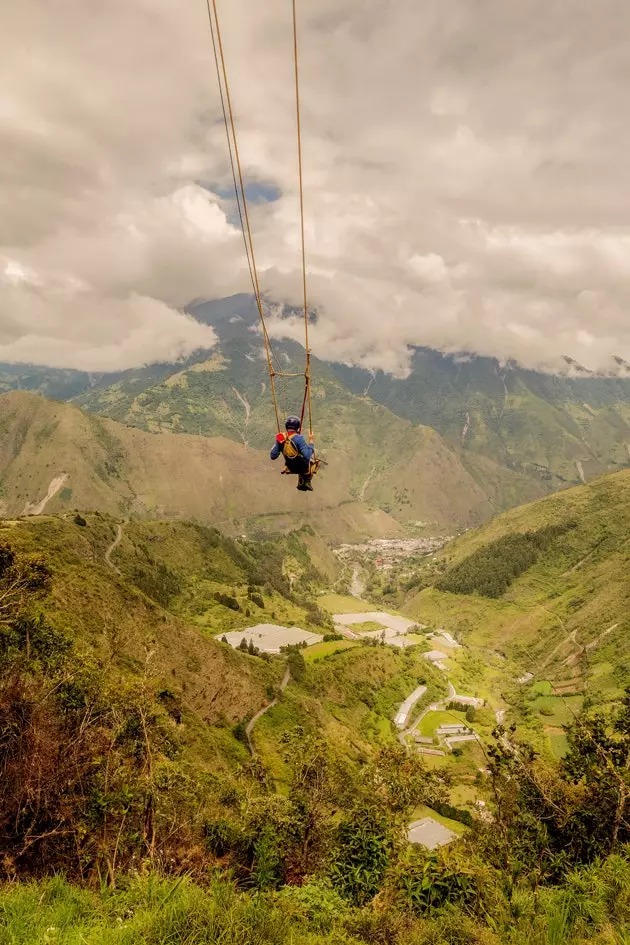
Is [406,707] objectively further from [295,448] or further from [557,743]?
[295,448]

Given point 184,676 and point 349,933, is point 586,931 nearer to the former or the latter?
point 349,933

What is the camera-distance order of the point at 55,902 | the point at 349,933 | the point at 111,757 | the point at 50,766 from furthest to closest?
the point at 111,757 < the point at 50,766 < the point at 349,933 < the point at 55,902

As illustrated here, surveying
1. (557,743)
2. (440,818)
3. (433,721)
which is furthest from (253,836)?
(557,743)

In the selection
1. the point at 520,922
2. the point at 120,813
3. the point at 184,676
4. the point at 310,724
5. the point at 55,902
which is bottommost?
the point at 310,724

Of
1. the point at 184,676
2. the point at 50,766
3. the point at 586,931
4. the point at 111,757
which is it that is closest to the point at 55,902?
the point at 50,766

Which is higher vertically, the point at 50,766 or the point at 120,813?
the point at 50,766

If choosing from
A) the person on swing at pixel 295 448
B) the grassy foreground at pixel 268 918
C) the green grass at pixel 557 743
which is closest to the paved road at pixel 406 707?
the green grass at pixel 557 743
